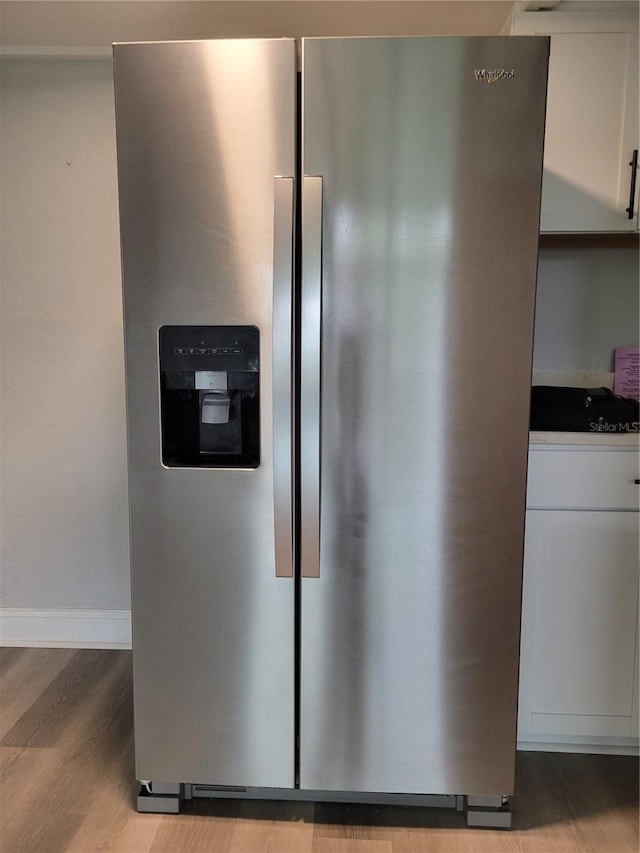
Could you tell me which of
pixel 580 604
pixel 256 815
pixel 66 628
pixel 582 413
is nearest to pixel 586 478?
pixel 582 413

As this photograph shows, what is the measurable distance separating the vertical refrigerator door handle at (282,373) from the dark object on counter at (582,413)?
0.89 m

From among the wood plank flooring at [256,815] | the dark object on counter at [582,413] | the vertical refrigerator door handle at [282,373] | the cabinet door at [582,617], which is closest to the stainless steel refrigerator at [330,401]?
the vertical refrigerator door handle at [282,373]

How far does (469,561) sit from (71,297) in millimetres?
1840

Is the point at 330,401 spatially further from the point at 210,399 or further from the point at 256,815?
the point at 256,815

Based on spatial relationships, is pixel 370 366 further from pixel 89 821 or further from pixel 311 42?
pixel 89 821

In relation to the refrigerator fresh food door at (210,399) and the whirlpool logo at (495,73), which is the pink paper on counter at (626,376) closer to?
the whirlpool logo at (495,73)

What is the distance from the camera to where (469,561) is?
1.50 meters

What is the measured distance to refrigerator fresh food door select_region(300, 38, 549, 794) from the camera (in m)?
1.37

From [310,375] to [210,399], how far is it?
0.26 metres

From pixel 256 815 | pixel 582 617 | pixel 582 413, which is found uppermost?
pixel 582 413

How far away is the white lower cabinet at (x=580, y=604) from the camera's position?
180 centimetres

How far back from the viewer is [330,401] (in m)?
1.46

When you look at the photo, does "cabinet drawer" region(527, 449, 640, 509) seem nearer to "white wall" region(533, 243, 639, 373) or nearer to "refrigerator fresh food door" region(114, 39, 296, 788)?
"white wall" region(533, 243, 639, 373)

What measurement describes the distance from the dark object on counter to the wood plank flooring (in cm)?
103
